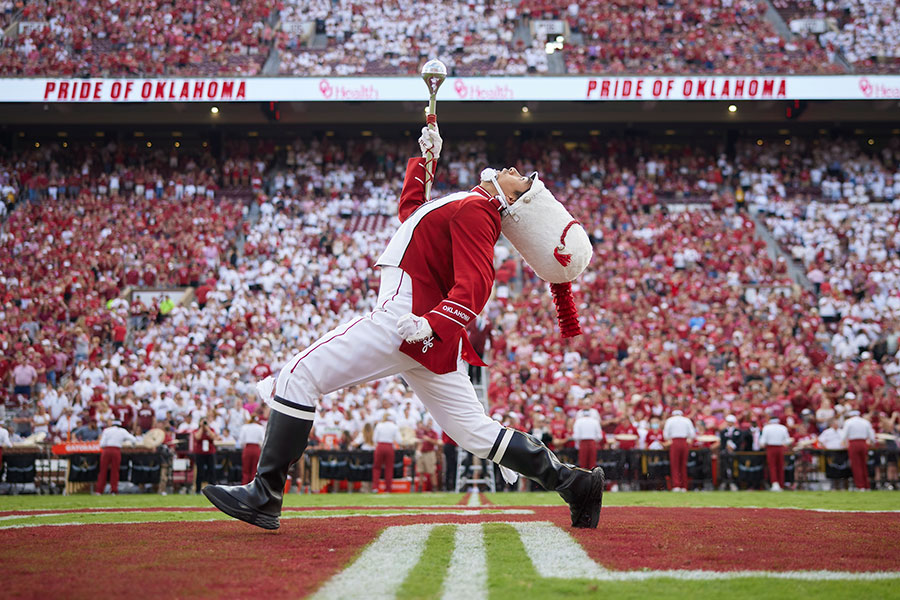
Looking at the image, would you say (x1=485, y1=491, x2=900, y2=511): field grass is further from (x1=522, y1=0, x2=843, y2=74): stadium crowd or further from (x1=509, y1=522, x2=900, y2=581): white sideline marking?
(x1=522, y1=0, x2=843, y2=74): stadium crowd

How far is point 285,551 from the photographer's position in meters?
4.12

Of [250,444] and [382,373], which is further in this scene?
[250,444]

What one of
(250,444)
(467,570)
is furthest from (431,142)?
(250,444)

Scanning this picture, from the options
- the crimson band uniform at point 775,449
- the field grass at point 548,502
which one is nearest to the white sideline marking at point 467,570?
the field grass at point 548,502

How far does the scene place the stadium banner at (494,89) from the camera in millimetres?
27375

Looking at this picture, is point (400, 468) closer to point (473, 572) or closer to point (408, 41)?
point (473, 572)

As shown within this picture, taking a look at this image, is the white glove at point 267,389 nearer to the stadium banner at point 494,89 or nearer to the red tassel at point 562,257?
the red tassel at point 562,257

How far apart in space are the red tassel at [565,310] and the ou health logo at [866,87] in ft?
84.0

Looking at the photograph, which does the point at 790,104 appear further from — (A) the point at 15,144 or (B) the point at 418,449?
(A) the point at 15,144

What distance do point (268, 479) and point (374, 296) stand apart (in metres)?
17.3

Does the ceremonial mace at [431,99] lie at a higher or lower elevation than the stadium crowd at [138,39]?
lower

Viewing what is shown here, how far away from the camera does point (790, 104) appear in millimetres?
29109

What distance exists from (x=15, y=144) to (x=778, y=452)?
25.8 metres

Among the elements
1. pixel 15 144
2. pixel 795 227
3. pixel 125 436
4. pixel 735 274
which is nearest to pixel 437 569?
pixel 125 436
